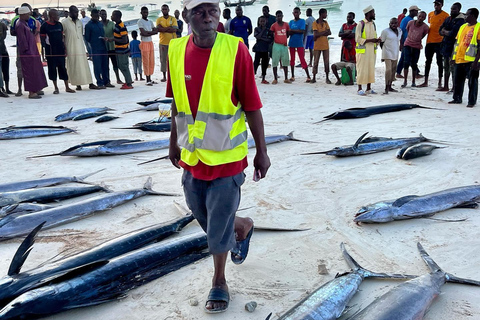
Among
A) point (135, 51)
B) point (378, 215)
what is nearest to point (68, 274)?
point (378, 215)

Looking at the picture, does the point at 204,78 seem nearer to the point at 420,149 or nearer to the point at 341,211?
the point at 341,211

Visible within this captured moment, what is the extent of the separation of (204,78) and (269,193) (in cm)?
252

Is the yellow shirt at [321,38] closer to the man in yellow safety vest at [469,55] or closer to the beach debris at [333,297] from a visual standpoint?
the man in yellow safety vest at [469,55]

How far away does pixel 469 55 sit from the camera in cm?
837

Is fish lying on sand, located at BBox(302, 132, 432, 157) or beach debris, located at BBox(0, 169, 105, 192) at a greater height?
fish lying on sand, located at BBox(302, 132, 432, 157)

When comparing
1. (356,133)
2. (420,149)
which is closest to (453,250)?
(420,149)

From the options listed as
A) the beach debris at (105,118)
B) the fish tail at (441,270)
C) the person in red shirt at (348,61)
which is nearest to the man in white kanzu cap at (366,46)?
the person in red shirt at (348,61)

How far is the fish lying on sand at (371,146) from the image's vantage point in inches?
229

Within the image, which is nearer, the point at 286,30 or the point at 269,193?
the point at 269,193

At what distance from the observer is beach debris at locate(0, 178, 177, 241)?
12.4 ft

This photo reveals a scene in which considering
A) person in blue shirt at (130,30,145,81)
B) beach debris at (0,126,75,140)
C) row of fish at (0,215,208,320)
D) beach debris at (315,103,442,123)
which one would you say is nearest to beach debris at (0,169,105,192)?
row of fish at (0,215,208,320)

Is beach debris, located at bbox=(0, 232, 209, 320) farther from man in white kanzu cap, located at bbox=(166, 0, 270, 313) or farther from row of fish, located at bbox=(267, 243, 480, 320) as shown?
row of fish, located at bbox=(267, 243, 480, 320)

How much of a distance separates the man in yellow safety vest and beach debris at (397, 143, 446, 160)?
3.43 meters

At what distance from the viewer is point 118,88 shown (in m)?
12.3
